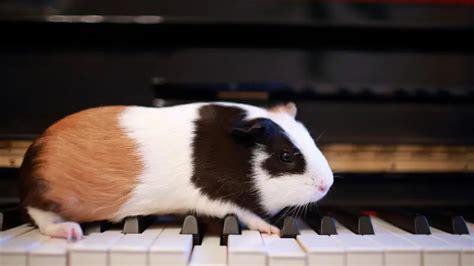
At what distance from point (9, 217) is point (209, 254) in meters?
0.50

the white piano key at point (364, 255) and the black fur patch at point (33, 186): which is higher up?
the black fur patch at point (33, 186)

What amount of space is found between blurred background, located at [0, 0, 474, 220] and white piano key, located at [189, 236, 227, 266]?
43cm

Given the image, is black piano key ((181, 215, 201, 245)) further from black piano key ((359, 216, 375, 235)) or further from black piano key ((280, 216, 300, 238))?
black piano key ((359, 216, 375, 235))

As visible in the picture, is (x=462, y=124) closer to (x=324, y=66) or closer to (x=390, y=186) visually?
(x=390, y=186)

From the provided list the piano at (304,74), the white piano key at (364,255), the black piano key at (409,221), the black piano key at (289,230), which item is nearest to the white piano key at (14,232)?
the piano at (304,74)

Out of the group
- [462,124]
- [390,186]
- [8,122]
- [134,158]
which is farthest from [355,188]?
[8,122]

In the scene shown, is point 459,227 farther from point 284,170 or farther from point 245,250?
point 245,250

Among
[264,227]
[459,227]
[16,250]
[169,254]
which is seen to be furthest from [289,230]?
[16,250]

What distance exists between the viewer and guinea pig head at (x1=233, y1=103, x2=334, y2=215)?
3.36 ft

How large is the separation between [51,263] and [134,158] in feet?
0.96

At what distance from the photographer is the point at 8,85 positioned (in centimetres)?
119

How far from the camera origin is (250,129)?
39.0 inches

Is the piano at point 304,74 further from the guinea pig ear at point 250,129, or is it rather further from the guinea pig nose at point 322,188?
the guinea pig ear at point 250,129

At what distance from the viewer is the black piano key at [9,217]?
0.98m
